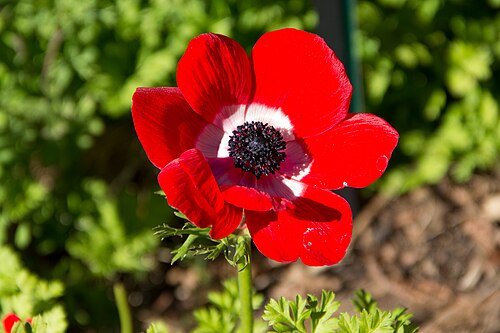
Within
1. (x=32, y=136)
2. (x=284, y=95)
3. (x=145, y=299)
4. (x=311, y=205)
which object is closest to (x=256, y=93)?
(x=284, y=95)

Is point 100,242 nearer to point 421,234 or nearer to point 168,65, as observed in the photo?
point 168,65

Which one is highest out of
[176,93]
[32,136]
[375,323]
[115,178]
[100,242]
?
[176,93]

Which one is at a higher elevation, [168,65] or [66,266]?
[168,65]

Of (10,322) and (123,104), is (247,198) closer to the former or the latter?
(10,322)

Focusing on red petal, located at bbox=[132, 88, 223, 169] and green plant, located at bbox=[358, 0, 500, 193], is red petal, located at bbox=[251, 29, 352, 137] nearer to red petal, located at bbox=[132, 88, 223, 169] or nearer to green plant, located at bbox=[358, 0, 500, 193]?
red petal, located at bbox=[132, 88, 223, 169]

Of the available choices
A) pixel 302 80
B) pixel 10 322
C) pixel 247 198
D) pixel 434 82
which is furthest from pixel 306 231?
pixel 434 82

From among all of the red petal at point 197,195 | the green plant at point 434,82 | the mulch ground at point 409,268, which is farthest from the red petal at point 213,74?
the green plant at point 434,82
